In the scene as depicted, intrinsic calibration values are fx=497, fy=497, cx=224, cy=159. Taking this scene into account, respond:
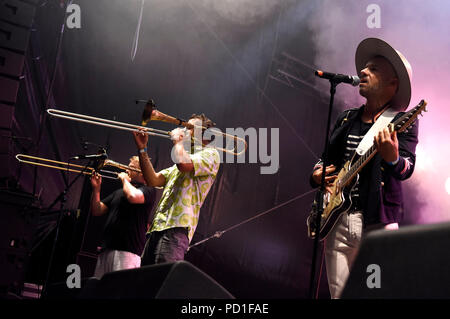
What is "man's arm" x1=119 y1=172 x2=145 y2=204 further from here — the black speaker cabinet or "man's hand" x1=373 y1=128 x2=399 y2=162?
the black speaker cabinet

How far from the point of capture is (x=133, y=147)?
6254mm

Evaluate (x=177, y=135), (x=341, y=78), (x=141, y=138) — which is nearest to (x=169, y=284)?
(x=341, y=78)

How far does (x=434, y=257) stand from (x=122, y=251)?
3.55 m

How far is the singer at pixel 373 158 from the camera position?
2.47m

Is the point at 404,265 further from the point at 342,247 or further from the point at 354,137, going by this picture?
the point at 354,137

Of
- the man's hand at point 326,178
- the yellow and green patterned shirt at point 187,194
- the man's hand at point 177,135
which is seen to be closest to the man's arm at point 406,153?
the man's hand at point 326,178

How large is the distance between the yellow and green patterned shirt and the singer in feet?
2.72

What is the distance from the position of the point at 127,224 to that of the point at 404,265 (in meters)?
3.54

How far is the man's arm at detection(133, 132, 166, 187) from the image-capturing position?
349 centimetres

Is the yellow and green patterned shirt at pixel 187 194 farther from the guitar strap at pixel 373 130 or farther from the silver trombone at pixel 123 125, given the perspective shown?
the guitar strap at pixel 373 130

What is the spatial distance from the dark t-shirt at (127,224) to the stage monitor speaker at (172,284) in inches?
110

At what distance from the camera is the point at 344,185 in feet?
8.71
